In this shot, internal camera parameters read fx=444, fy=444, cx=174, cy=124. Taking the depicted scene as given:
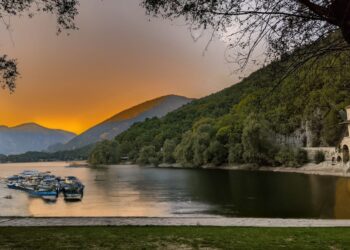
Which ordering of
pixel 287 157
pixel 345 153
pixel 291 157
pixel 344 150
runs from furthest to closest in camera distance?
pixel 287 157
pixel 291 157
pixel 344 150
pixel 345 153

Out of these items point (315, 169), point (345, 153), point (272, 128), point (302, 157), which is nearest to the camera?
point (345, 153)

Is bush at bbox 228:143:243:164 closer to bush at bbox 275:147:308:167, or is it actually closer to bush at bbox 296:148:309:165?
bush at bbox 275:147:308:167

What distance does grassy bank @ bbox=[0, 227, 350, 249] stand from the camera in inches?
412

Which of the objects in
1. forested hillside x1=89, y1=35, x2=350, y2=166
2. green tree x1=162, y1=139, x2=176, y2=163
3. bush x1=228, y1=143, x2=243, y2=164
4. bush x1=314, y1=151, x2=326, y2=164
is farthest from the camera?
green tree x1=162, y1=139, x2=176, y2=163

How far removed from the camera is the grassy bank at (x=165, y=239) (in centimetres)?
1046

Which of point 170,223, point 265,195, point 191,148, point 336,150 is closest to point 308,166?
point 336,150

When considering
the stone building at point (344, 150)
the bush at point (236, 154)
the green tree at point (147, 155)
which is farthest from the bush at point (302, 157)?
the green tree at point (147, 155)

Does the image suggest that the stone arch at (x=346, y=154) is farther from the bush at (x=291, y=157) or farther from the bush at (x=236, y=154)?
the bush at (x=236, y=154)

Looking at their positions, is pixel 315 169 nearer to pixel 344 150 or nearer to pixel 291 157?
pixel 344 150

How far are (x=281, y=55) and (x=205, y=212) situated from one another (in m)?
27.9

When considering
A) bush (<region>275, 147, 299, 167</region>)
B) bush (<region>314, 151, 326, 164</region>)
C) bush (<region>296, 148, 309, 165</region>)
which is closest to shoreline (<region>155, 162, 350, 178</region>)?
bush (<region>275, 147, 299, 167</region>)

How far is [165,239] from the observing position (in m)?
11.6

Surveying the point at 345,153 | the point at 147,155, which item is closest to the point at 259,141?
the point at 345,153

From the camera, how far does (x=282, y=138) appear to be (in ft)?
366
